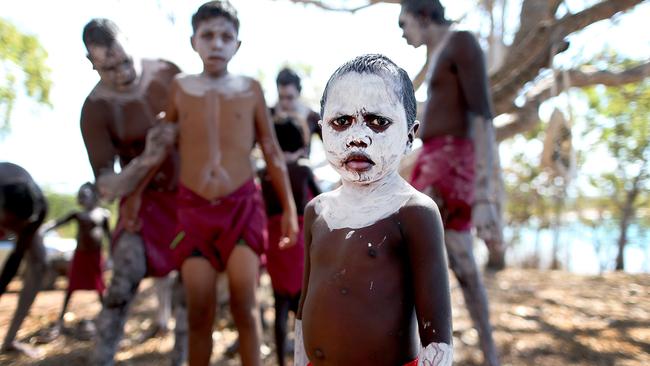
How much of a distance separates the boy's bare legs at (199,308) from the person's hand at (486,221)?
1263 mm

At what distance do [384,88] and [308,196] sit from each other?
1.88 metres

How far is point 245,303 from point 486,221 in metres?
1.17

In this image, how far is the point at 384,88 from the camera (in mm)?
1366

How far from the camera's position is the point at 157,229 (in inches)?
107

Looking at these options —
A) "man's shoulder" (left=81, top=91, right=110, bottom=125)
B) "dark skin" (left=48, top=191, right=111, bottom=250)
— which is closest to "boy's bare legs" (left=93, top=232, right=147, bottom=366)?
"man's shoulder" (left=81, top=91, right=110, bottom=125)

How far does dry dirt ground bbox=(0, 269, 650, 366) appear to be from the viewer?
11.0ft

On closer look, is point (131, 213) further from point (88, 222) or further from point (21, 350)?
point (88, 222)

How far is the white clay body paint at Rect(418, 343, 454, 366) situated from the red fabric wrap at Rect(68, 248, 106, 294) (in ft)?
13.5

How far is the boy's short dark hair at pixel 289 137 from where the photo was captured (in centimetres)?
324

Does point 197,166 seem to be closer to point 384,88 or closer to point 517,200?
point 384,88

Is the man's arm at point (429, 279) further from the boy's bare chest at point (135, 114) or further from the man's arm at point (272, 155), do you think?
the boy's bare chest at point (135, 114)

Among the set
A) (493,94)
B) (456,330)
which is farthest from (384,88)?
(493,94)

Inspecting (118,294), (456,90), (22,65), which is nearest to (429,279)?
(456,90)

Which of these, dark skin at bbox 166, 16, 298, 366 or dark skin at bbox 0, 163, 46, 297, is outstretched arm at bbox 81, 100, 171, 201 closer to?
dark skin at bbox 166, 16, 298, 366
